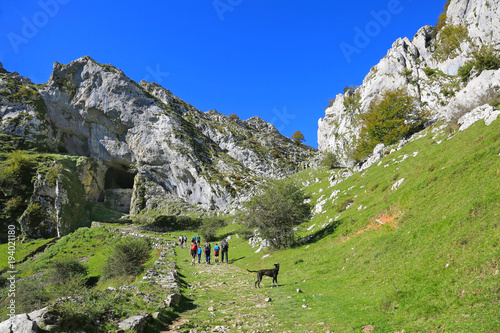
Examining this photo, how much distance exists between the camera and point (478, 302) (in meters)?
7.42

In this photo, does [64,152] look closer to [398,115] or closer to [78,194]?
[78,194]

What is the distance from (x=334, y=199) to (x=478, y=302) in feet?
95.8

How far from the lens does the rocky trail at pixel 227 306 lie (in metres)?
9.42

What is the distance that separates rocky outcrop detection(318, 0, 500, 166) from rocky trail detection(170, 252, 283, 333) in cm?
3661

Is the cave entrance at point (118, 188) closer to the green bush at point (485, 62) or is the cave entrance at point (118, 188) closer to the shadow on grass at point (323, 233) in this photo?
the shadow on grass at point (323, 233)

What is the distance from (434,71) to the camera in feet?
217

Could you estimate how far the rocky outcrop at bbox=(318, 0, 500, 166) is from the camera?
52.3 metres

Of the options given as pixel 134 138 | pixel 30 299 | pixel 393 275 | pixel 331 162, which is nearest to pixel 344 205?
pixel 393 275

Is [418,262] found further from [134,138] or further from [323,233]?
[134,138]

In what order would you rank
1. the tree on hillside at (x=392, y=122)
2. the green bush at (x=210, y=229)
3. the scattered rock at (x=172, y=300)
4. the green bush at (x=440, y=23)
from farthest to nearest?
the green bush at (x=440, y=23) < the tree on hillside at (x=392, y=122) < the green bush at (x=210, y=229) < the scattered rock at (x=172, y=300)

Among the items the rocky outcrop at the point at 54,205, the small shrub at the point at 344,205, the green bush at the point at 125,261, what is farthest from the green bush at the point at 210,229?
the rocky outcrop at the point at 54,205

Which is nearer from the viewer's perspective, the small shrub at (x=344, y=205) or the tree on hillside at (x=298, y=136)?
the small shrub at (x=344, y=205)

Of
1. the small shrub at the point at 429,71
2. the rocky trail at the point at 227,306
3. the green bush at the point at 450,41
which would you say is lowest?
the rocky trail at the point at 227,306

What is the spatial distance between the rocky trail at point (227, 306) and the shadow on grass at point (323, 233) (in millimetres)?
9343
